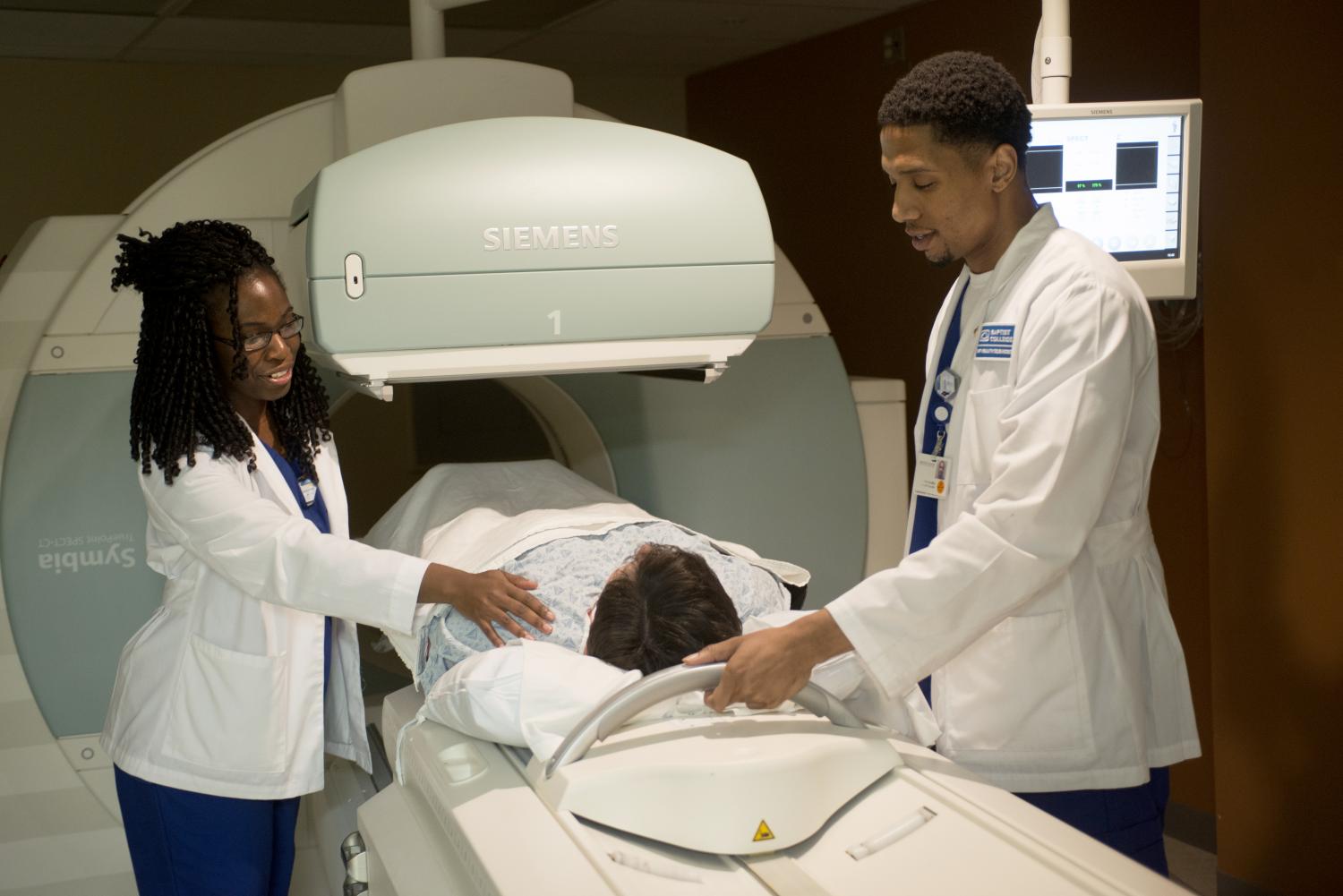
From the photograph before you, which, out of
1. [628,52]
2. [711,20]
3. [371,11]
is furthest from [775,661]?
[628,52]

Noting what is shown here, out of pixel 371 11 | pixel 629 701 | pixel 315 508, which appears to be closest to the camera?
pixel 629 701

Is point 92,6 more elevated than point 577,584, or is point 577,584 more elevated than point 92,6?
point 92,6

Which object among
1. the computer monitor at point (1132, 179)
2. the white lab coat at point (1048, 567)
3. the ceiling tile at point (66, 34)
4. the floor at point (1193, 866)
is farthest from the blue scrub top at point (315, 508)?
the ceiling tile at point (66, 34)

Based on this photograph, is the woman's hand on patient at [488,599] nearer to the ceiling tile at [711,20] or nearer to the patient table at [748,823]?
the patient table at [748,823]

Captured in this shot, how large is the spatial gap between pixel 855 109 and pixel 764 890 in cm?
307

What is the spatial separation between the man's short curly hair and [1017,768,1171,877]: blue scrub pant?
2.15 feet

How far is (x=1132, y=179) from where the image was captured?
195 cm

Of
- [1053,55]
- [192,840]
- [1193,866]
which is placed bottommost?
[1193,866]

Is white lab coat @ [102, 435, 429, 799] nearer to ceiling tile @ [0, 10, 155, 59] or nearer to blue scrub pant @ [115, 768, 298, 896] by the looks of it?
blue scrub pant @ [115, 768, 298, 896]

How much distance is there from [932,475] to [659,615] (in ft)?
1.18

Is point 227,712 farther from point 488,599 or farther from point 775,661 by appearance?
point 775,661

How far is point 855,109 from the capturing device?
384 cm

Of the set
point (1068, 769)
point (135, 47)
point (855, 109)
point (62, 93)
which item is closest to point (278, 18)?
point (135, 47)

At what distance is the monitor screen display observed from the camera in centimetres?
193
